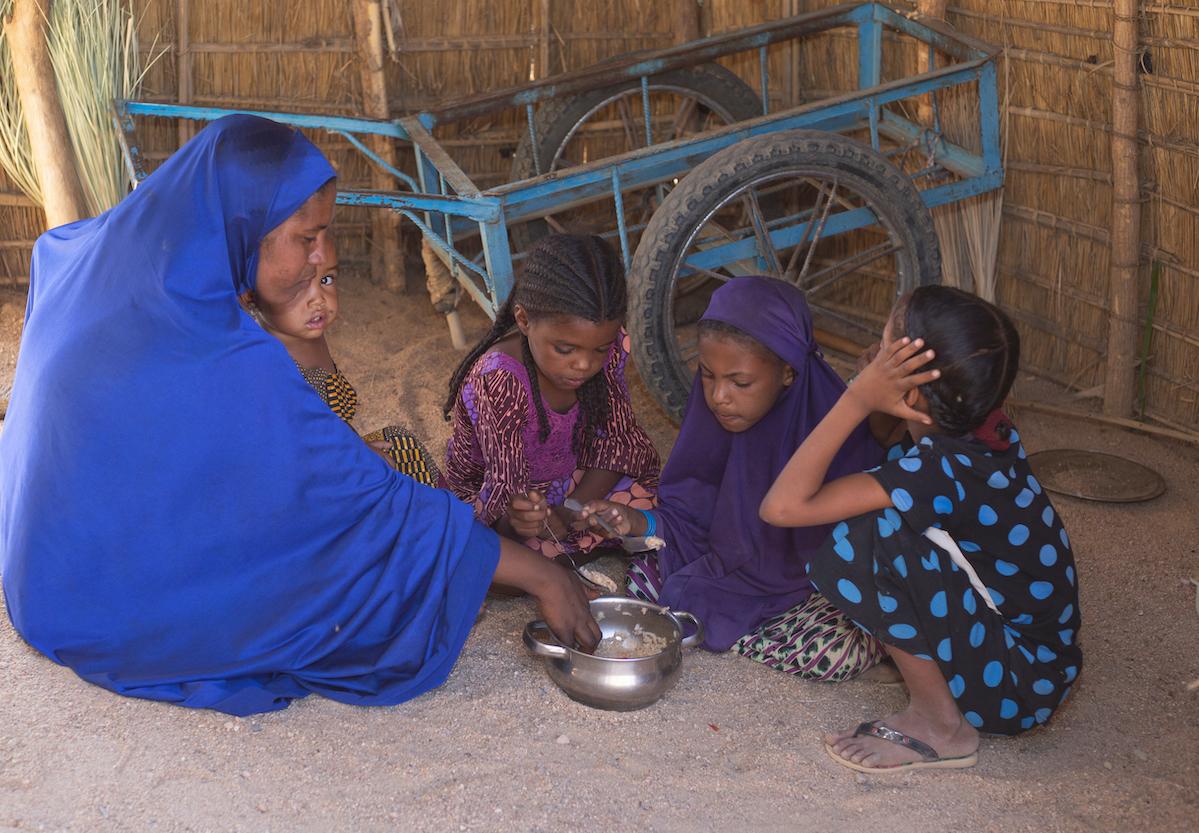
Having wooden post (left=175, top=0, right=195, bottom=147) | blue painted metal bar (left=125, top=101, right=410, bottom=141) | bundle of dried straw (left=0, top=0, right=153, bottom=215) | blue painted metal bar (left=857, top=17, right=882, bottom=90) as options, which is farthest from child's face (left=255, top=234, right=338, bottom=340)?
blue painted metal bar (left=857, top=17, right=882, bottom=90)

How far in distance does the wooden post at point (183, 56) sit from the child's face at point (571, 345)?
2.84 m

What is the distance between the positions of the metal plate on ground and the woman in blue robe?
6.50 feet

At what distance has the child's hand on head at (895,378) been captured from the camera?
2.28m

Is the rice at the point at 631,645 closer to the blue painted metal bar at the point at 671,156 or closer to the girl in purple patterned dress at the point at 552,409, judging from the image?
the girl in purple patterned dress at the point at 552,409

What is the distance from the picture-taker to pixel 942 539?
2.33 metres

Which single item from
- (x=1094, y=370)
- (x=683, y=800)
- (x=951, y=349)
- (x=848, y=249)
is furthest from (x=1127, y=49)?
(x=683, y=800)

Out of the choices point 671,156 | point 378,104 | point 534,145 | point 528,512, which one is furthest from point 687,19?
point 528,512

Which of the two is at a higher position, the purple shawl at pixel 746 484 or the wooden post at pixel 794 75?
the wooden post at pixel 794 75

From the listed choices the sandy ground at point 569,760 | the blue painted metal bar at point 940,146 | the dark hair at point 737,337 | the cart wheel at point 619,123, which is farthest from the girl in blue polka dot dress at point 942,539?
the cart wheel at point 619,123

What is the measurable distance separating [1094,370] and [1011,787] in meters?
2.54

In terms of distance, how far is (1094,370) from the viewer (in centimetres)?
442

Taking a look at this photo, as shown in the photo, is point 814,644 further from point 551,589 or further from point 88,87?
point 88,87

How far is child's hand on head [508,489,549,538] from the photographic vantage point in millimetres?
2812

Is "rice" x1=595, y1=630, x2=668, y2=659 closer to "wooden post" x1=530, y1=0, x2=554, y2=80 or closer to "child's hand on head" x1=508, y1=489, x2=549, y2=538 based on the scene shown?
"child's hand on head" x1=508, y1=489, x2=549, y2=538
